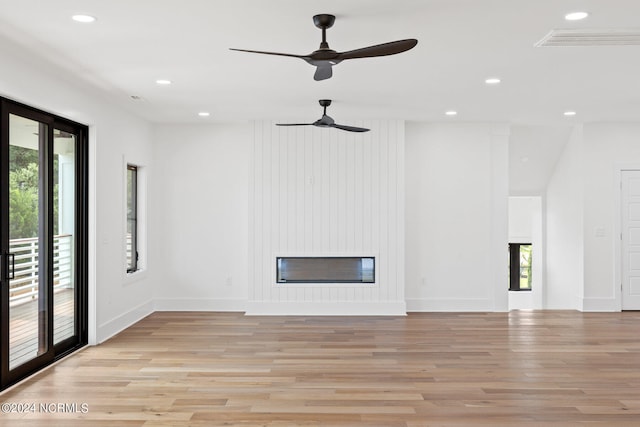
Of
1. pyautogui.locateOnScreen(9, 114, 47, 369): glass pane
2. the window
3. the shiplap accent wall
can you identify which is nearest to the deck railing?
pyautogui.locateOnScreen(9, 114, 47, 369): glass pane

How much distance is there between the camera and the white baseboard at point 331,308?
7.83m

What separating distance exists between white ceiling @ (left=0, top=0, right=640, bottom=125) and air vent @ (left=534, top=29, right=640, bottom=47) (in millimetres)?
73

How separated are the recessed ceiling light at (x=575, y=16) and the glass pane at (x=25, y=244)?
4.02m

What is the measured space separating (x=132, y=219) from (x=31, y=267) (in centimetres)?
282

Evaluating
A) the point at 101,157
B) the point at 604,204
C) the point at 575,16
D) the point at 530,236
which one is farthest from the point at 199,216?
the point at 530,236

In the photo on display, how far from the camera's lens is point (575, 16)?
12.1ft

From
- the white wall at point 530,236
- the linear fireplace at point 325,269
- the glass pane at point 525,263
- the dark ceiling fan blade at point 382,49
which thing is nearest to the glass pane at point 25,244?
the dark ceiling fan blade at point 382,49

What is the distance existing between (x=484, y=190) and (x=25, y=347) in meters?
5.74

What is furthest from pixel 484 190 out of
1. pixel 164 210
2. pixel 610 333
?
pixel 164 210

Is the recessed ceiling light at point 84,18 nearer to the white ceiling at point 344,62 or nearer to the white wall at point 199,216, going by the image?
the white ceiling at point 344,62

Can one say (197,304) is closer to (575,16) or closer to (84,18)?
(84,18)

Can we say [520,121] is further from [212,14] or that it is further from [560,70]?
[212,14]

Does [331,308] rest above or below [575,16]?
below

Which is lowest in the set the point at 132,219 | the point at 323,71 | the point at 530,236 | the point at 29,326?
the point at 29,326
